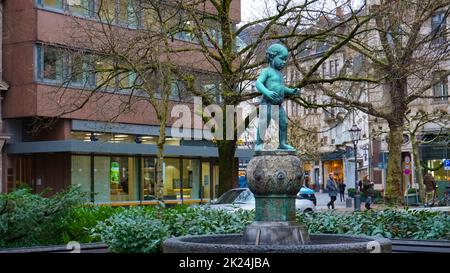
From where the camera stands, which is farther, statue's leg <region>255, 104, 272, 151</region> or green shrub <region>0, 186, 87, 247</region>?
green shrub <region>0, 186, 87, 247</region>

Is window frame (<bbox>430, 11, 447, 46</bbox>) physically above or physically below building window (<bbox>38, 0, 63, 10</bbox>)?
below

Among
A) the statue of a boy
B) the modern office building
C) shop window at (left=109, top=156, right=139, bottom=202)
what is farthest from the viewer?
shop window at (left=109, top=156, right=139, bottom=202)

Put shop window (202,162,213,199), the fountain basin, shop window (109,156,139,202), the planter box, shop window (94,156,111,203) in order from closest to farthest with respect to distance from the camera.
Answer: the fountain basin < the planter box < shop window (94,156,111,203) < shop window (109,156,139,202) < shop window (202,162,213,199)

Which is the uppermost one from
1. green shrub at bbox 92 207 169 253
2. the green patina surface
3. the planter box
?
the green patina surface

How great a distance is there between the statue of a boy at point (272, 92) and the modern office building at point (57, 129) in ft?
64.4

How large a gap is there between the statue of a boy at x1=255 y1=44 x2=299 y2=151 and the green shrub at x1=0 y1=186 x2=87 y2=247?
576 centimetres

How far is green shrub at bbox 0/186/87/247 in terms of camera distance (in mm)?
14930

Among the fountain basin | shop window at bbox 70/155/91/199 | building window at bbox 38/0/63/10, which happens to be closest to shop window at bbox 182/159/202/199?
shop window at bbox 70/155/91/199

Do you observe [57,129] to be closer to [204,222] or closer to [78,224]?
[78,224]

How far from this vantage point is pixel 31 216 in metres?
15.3

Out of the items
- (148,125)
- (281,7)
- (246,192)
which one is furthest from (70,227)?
(148,125)

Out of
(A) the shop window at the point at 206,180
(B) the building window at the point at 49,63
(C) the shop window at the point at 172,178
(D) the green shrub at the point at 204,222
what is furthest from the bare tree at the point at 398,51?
(A) the shop window at the point at 206,180

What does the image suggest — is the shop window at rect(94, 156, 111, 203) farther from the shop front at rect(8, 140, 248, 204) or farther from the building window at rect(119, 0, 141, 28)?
the building window at rect(119, 0, 141, 28)
